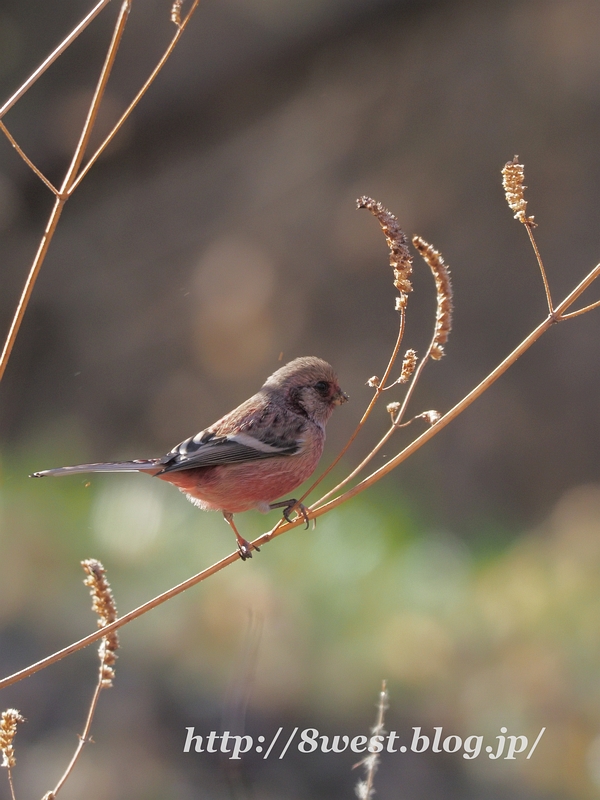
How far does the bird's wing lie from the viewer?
297cm

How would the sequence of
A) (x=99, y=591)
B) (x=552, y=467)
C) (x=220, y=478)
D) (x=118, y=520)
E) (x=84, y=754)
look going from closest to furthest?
(x=99, y=591) → (x=220, y=478) → (x=84, y=754) → (x=118, y=520) → (x=552, y=467)

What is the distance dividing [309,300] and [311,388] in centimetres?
426

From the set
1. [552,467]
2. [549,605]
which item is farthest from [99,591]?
[552,467]

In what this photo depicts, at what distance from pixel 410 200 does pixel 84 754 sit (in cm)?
526

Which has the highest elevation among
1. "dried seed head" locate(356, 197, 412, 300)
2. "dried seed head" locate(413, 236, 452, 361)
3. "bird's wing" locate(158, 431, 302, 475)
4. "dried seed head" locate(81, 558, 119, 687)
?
"dried seed head" locate(356, 197, 412, 300)

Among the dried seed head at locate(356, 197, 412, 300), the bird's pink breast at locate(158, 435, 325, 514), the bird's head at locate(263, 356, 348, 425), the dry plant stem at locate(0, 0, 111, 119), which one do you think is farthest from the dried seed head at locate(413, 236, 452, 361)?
the bird's head at locate(263, 356, 348, 425)

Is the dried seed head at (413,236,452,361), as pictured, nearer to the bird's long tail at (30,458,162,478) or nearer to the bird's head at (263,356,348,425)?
the bird's long tail at (30,458,162,478)

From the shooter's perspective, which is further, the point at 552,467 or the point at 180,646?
the point at 552,467

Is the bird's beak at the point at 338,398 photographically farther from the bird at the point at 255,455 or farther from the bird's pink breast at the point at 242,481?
the bird's pink breast at the point at 242,481

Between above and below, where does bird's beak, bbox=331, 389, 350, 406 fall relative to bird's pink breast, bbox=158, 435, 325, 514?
above

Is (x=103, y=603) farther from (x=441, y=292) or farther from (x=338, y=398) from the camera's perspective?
(x=338, y=398)

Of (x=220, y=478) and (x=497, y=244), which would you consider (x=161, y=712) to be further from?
(x=497, y=244)

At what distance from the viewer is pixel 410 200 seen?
7.50 m

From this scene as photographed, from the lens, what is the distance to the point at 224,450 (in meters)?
3.08
